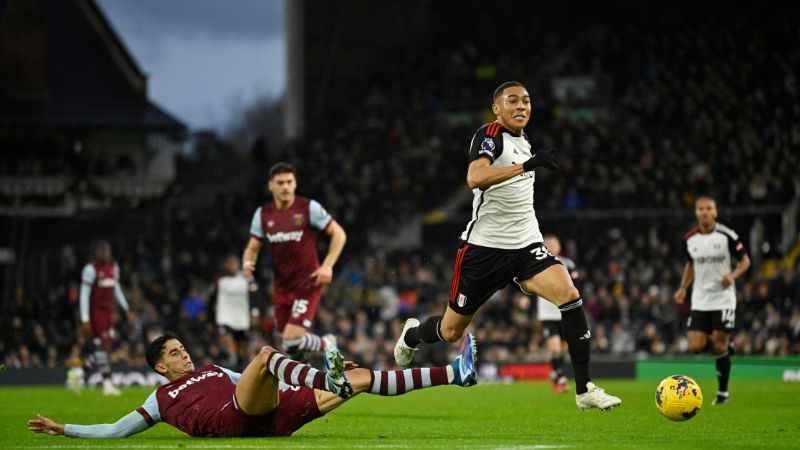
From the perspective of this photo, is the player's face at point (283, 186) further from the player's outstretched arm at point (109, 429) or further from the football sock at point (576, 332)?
the player's outstretched arm at point (109, 429)

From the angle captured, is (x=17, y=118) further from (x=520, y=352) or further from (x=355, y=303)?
(x=520, y=352)

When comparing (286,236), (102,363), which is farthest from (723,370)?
(102,363)

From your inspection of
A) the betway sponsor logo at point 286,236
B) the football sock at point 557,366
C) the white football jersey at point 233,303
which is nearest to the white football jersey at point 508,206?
the betway sponsor logo at point 286,236

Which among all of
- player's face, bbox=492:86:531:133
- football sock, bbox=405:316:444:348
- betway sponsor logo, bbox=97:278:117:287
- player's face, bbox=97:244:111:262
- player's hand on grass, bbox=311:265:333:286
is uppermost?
player's face, bbox=492:86:531:133

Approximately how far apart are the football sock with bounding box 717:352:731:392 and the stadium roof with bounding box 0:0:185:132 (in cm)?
3161

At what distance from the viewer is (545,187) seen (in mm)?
30516

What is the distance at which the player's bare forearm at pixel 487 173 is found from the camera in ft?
31.4

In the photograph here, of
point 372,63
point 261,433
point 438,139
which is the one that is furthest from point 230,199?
point 261,433

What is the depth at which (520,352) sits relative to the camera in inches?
1010

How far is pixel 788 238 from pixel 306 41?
18.5 meters

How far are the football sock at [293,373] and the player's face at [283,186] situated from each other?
202 inches

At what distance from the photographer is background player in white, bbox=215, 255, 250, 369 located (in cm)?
2106

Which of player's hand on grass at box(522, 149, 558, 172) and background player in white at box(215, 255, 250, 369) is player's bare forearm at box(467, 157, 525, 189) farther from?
background player in white at box(215, 255, 250, 369)

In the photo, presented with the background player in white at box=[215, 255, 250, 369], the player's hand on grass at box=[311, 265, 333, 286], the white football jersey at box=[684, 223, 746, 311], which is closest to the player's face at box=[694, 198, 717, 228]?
the white football jersey at box=[684, 223, 746, 311]
